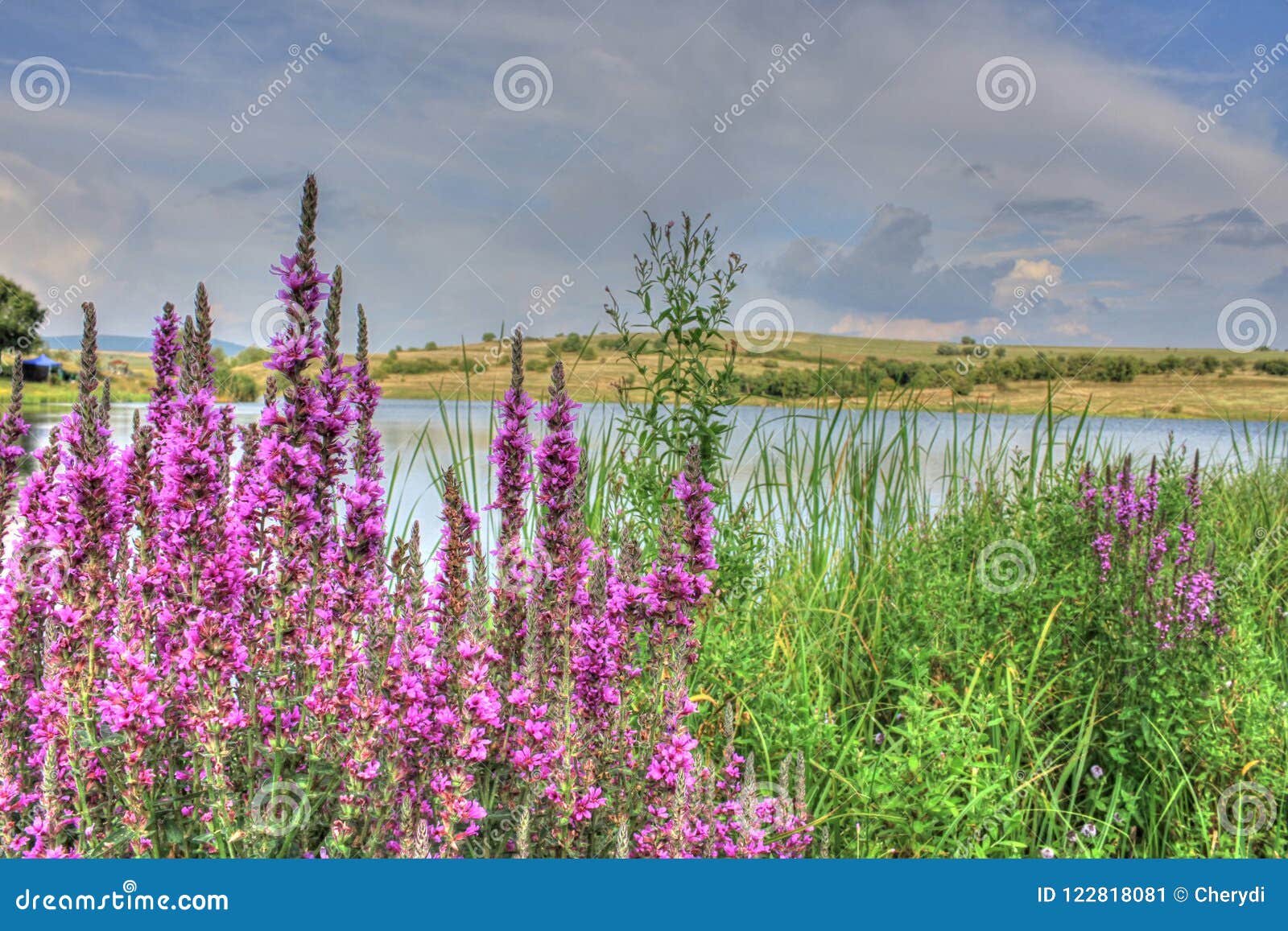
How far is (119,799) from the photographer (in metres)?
3.31

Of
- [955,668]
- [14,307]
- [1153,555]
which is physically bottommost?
[955,668]

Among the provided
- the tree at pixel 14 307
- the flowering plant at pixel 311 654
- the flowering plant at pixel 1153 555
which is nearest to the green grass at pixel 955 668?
the flowering plant at pixel 1153 555

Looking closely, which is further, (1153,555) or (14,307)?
(14,307)

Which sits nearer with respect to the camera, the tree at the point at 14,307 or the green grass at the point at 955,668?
the green grass at the point at 955,668

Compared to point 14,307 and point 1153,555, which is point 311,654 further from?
point 14,307

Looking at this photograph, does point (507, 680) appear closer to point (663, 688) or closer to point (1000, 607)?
point (663, 688)

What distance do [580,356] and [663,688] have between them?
4.28 m

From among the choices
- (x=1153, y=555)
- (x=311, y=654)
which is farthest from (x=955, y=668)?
(x=311, y=654)

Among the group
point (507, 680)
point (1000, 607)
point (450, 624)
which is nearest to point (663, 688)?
point (507, 680)

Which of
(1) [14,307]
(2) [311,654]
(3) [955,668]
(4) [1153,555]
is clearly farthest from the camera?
(1) [14,307]

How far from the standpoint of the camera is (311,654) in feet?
10.1

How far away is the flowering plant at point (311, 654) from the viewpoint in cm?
300

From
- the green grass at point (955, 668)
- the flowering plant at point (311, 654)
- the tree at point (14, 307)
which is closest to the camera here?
the flowering plant at point (311, 654)

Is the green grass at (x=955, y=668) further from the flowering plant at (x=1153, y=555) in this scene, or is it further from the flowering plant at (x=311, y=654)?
the flowering plant at (x=311, y=654)
